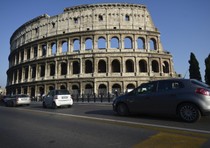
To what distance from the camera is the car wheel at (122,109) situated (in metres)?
7.98

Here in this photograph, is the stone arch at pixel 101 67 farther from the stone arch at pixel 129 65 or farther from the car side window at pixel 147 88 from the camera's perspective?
the car side window at pixel 147 88

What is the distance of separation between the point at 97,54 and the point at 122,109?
27.6 m

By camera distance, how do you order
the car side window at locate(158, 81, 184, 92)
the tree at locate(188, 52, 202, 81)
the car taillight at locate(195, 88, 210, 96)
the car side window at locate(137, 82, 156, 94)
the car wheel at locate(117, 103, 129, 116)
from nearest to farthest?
the car taillight at locate(195, 88, 210, 96) → the car side window at locate(158, 81, 184, 92) → the car side window at locate(137, 82, 156, 94) → the car wheel at locate(117, 103, 129, 116) → the tree at locate(188, 52, 202, 81)

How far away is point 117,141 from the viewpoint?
412 cm

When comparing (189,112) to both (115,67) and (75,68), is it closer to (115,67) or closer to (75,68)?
(115,67)

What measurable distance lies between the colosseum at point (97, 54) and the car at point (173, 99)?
2615 cm

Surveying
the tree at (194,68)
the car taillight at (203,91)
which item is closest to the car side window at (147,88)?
the car taillight at (203,91)

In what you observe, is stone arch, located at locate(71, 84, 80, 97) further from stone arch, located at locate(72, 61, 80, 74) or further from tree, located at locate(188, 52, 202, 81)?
tree, located at locate(188, 52, 202, 81)

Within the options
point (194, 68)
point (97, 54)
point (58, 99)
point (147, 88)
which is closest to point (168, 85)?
point (147, 88)

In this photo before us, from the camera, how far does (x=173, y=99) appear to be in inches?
254

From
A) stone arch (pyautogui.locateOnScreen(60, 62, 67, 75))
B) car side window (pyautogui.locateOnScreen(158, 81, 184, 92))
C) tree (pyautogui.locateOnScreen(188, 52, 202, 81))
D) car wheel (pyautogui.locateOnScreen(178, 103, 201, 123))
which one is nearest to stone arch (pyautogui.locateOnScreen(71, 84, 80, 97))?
stone arch (pyautogui.locateOnScreen(60, 62, 67, 75))

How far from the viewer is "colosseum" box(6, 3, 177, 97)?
34.8 metres

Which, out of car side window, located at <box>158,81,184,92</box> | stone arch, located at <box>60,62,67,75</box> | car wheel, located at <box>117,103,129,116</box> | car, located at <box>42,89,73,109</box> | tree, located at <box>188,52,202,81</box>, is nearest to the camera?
car side window, located at <box>158,81,184,92</box>

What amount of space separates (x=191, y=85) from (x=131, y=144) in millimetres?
3695
